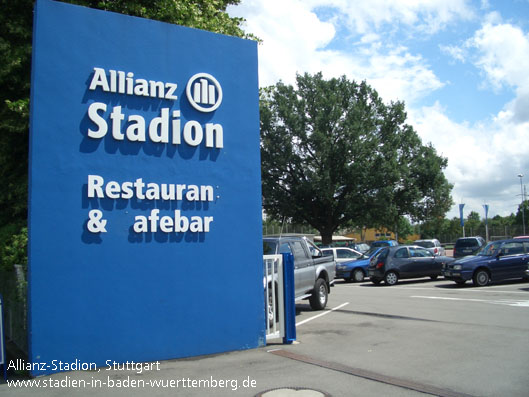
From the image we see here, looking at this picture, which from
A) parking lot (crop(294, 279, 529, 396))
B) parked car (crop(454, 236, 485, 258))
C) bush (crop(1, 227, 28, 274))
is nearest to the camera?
parking lot (crop(294, 279, 529, 396))

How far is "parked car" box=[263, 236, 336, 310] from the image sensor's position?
11578 millimetres

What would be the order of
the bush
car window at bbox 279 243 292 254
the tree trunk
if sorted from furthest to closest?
the tree trunk, car window at bbox 279 243 292 254, the bush

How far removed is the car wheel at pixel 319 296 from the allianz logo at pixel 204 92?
6316mm

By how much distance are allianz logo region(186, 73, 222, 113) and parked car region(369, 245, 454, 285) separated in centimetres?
1374

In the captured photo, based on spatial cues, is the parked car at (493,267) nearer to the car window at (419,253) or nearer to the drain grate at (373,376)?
the car window at (419,253)

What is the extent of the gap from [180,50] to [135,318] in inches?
171

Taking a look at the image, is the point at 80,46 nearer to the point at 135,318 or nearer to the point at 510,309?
the point at 135,318

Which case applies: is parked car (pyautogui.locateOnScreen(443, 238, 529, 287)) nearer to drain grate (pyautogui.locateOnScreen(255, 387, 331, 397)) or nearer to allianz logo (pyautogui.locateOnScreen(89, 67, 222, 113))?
allianz logo (pyautogui.locateOnScreen(89, 67, 222, 113))

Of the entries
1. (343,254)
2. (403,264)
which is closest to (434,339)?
(403,264)

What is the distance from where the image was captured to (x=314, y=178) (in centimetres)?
3694

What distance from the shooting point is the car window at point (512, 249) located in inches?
671

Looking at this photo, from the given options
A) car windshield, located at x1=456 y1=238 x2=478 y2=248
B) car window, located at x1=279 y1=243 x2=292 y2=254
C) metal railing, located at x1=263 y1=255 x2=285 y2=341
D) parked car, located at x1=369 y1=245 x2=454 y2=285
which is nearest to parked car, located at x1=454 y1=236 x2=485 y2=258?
car windshield, located at x1=456 y1=238 x2=478 y2=248

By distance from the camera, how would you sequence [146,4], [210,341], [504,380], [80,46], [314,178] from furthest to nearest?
[314,178], [146,4], [210,341], [80,46], [504,380]

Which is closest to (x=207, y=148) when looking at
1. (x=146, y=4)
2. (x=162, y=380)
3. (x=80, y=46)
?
(x=80, y=46)
